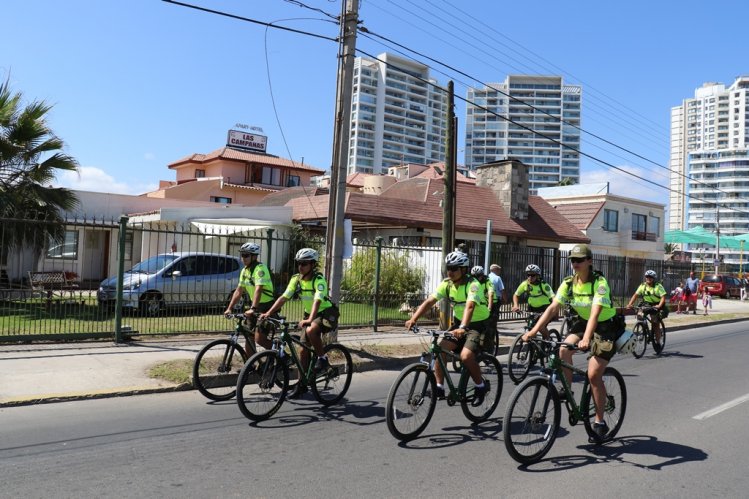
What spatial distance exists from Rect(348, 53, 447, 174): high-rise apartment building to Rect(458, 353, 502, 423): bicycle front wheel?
417 feet

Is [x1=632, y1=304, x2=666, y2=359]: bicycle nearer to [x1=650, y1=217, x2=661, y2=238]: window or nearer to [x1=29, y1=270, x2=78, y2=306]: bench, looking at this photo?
[x1=29, y1=270, x2=78, y2=306]: bench

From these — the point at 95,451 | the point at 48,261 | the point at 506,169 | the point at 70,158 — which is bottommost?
the point at 95,451

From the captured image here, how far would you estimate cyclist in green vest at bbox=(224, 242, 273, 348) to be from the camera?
766cm

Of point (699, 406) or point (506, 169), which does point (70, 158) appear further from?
point (506, 169)

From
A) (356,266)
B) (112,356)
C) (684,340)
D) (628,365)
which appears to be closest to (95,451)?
(112,356)

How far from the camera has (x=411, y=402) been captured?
596 centimetres

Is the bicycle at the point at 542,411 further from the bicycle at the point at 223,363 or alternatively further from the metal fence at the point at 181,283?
the metal fence at the point at 181,283

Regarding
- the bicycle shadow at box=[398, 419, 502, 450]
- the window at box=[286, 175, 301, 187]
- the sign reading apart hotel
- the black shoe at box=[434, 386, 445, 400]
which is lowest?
the bicycle shadow at box=[398, 419, 502, 450]

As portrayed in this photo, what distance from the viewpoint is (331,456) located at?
18.1ft

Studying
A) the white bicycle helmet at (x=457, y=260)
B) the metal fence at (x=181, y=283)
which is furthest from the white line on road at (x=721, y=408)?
the metal fence at (x=181, y=283)

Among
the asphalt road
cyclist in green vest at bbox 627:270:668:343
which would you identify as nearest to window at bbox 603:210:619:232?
cyclist in green vest at bbox 627:270:668:343

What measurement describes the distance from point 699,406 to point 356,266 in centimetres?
1211

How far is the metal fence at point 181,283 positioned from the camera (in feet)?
36.7

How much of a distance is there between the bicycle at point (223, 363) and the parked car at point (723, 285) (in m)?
38.3
